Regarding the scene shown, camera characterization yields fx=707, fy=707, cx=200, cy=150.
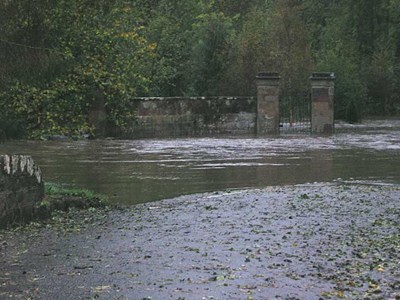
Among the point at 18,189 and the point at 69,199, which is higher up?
the point at 18,189

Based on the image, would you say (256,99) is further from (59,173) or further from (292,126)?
(59,173)

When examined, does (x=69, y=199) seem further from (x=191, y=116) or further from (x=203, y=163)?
(x=191, y=116)

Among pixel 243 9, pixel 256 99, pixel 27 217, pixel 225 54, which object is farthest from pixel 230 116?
pixel 243 9

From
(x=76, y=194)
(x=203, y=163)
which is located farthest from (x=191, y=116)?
(x=76, y=194)

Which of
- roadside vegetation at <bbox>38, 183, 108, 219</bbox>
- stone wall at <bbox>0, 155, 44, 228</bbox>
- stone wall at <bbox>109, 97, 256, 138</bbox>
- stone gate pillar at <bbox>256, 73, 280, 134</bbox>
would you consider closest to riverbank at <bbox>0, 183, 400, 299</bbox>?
roadside vegetation at <bbox>38, 183, 108, 219</bbox>

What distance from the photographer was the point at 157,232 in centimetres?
807

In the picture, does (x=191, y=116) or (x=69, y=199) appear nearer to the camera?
(x=69, y=199)

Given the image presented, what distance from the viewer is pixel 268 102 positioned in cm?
2469

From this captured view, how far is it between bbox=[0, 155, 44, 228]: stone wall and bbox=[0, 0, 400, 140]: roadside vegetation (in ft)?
10.4

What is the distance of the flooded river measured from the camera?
12.7 metres

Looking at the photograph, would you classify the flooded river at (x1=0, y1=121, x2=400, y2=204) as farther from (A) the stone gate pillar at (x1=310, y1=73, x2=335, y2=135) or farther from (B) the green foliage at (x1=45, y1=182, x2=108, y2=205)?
(A) the stone gate pillar at (x1=310, y1=73, x2=335, y2=135)

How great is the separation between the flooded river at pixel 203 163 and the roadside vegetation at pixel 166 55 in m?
0.85

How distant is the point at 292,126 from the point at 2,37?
50.5 ft

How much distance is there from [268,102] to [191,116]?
2.74 meters
